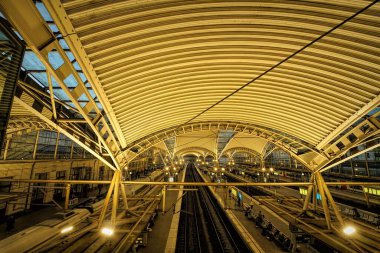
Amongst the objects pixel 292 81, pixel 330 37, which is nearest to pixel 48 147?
pixel 292 81

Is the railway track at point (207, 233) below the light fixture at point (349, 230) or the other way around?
below

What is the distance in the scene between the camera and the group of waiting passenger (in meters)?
11.6

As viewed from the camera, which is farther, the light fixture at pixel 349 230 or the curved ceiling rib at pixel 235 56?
the light fixture at pixel 349 230

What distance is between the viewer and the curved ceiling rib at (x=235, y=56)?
4.98 m

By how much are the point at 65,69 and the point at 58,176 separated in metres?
21.7

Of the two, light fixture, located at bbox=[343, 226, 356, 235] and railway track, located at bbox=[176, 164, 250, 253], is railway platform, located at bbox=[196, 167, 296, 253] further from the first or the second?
light fixture, located at bbox=[343, 226, 356, 235]

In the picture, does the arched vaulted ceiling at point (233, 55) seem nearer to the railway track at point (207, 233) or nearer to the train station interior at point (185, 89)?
the train station interior at point (185, 89)

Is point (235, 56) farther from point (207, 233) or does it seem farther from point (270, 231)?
point (207, 233)

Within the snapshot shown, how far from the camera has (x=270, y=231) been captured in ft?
44.1

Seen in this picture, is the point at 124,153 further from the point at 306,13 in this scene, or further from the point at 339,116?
the point at 339,116

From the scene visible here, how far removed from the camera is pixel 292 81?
8508 mm

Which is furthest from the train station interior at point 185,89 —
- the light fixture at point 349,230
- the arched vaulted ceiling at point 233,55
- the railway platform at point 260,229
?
the light fixture at point 349,230

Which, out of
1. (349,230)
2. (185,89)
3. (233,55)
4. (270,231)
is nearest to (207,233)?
(270,231)

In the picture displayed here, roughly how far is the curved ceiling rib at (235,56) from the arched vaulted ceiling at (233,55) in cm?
3
